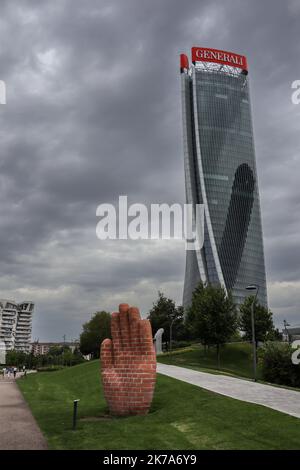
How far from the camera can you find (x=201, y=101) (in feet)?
473

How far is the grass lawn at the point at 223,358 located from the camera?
51062mm

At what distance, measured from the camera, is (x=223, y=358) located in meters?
55.7

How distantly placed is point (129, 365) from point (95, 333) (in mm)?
80603

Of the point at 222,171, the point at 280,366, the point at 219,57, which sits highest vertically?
the point at 219,57

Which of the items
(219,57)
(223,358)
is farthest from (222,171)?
(223,358)

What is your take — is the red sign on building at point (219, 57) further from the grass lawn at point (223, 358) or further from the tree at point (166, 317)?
the grass lawn at point (223, 358)

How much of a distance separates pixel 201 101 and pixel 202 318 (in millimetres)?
109196

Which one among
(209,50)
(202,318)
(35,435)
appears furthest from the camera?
(209,50)

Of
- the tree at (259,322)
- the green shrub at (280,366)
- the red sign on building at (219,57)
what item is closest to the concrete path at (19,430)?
the green shrub at (280,366)

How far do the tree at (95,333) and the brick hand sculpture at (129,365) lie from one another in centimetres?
7738

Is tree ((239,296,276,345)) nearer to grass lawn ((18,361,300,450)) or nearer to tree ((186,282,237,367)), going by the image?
tree ((186,282,237,367))

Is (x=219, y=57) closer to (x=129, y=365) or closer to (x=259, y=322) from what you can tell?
(x=259, y=322)
